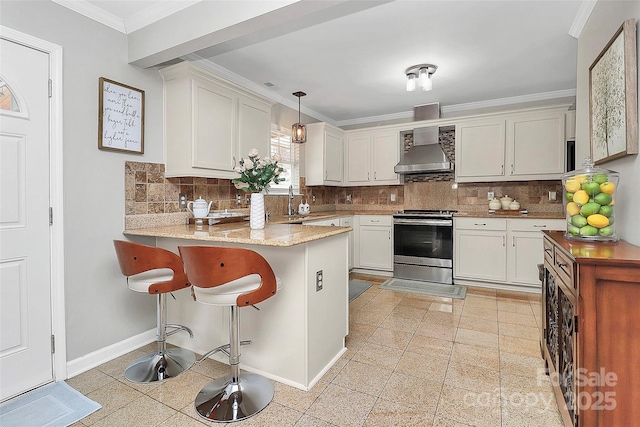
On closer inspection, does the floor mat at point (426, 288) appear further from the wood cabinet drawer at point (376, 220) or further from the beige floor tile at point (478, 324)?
the wood cabinet drawer at point (376, 220)

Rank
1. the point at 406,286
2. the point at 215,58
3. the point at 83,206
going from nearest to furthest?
the point at 83,206, the point at 215,58, the point at 406,286

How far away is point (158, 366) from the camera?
2.18 metres

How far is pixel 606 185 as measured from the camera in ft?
5.05

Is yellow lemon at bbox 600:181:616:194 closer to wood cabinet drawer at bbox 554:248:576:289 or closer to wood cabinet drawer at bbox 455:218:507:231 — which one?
wood cabinet drawer at bbox 554:248:576:289

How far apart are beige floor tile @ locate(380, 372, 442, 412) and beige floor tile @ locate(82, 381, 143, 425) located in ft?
4.92

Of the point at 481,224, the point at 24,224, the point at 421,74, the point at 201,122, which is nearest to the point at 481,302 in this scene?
the point at 481,224

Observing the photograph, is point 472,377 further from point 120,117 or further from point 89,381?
point 120,117

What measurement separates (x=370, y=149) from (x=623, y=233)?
3.69 meters

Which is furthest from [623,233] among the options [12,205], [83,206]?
[12,205]

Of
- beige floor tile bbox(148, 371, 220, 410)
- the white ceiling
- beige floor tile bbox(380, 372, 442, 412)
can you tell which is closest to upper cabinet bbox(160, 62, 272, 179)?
the white ceiling

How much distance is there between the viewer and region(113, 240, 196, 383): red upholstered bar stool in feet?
6.56

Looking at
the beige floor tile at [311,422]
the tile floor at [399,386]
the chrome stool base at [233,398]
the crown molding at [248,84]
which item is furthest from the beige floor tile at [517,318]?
the crown molding at [248,84]

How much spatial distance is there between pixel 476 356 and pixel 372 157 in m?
3.36

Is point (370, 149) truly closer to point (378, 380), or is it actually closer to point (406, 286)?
point (406, 286)
